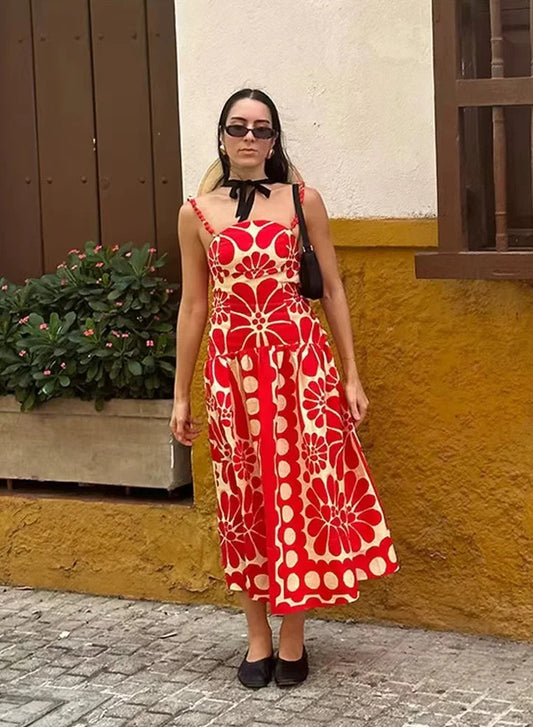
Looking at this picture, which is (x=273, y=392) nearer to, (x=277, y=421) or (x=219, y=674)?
(x=277, y=421)

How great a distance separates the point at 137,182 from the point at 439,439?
68.6 inches

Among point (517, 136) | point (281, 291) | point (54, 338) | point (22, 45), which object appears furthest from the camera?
point (22, 45)

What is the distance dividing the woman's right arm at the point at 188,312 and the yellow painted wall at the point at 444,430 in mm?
679

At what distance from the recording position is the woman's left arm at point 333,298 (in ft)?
16.0

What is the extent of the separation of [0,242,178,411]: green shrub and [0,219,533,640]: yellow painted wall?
870 millimetres

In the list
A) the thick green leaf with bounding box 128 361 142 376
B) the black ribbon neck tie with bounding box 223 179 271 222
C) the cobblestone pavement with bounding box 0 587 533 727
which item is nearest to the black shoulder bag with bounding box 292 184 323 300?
the black ribbon neck tie with bounding box 223 179 271 222

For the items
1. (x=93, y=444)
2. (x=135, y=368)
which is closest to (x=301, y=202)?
(x=135, y=368)

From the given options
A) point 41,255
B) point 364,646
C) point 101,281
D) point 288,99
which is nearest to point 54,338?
point 101,281

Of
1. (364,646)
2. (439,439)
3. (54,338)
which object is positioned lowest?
(364,646)

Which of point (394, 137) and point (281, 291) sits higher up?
point (394, 137)

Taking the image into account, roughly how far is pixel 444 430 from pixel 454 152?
0.97m

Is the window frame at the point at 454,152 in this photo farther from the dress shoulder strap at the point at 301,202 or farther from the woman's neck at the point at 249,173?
the woman's neck at the point at 249,173

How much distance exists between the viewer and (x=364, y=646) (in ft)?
17.4

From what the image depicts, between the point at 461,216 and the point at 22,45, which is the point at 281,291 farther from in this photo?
the point at 22,45
